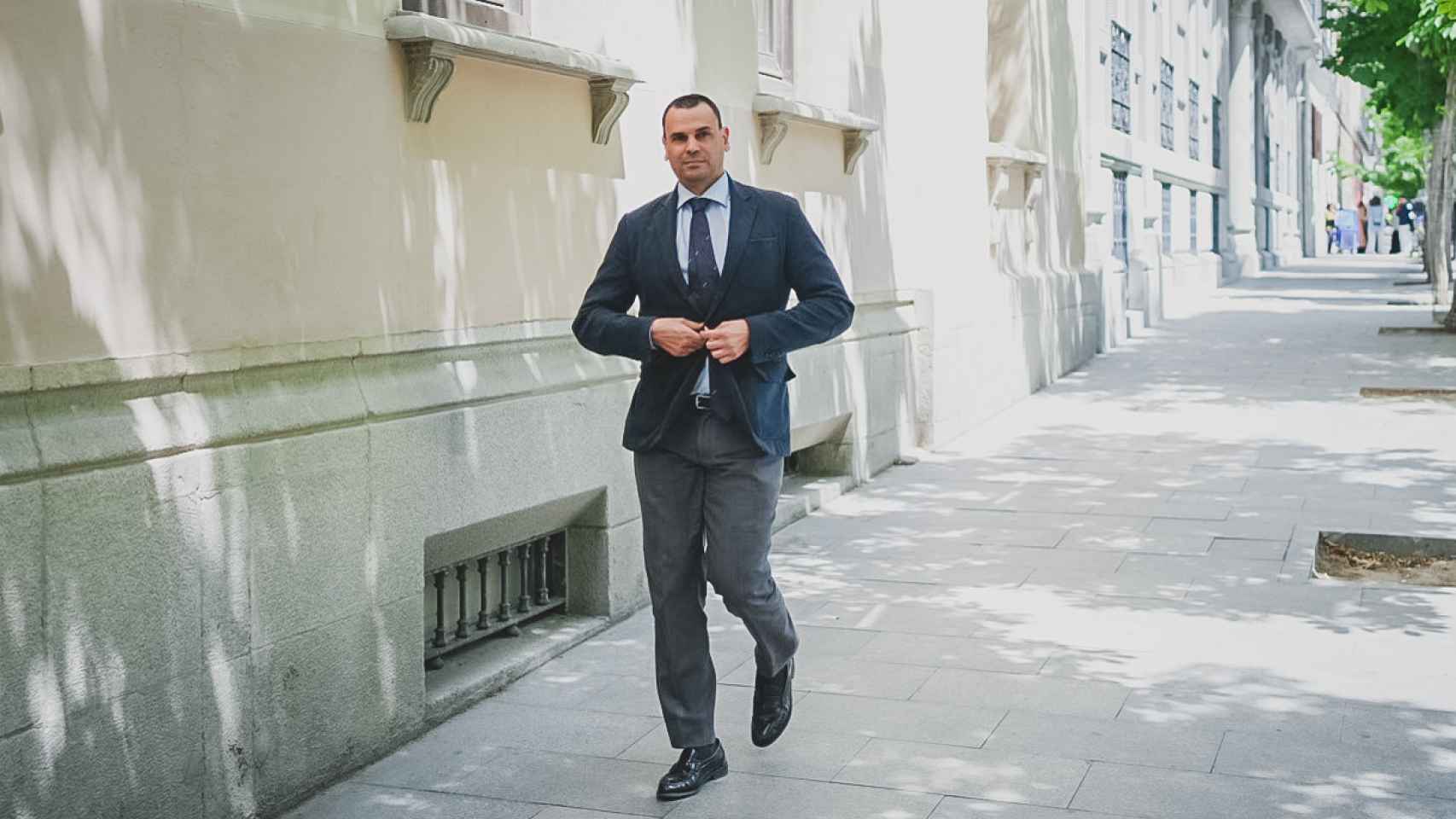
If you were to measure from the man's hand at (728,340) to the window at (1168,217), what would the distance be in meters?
25.7

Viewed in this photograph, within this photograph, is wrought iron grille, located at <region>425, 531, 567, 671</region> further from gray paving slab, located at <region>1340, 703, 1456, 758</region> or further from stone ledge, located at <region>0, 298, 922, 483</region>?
gray paving slab, located at <region>1340, 703, 1456, 758</region>

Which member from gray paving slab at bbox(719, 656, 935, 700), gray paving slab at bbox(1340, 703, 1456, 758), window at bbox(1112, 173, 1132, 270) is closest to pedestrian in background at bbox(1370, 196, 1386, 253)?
window at bbox(1112, 173, 1132, 270)

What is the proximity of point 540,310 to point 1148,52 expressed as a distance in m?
21.1

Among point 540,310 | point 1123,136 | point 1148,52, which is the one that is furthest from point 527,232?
point 1148,52

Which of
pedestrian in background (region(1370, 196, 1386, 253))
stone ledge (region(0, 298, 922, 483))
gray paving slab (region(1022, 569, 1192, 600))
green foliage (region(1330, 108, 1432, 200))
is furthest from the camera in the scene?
pedestrian in background (region(1370, 196, 1386, 253))

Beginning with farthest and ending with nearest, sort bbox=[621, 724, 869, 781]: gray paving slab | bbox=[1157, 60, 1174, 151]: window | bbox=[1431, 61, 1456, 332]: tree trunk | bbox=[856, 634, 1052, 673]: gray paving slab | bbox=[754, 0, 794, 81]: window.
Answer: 1. bbox=[1157, 60, 1174, 151]: window
2. bbox=[1431, 61, 1456, 332]: tree trunk
3. bbox=[754, 0, 794, 81]: window
4. bbox=[856, 634, 1052, 673]: gray paving slab
5. bbox=[621, 724, 869, 781]: gray paving slab

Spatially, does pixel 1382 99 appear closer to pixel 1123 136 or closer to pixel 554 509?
pixel 1123 136

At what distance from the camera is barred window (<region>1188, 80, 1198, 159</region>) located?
31953mm

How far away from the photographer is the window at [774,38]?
412 inches

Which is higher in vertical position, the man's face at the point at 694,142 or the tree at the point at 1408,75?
the tree at the point at 1408,75

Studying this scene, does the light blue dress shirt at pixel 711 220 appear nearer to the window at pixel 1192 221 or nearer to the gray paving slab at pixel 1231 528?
the gray paving slab at pixel 1231 528

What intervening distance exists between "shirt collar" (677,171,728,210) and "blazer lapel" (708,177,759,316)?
2cm

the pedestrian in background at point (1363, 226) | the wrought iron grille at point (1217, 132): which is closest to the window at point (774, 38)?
the wrought iron grille at point (1217, 132)

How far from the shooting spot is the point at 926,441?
495 inches
